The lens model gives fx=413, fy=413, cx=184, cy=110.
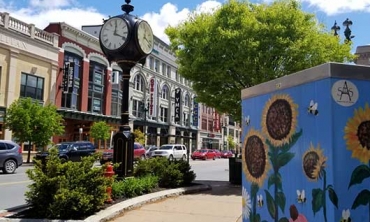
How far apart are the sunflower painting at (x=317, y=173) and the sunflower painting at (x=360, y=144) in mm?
151

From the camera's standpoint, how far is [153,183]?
38.9ft

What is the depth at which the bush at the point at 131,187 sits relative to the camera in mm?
9869

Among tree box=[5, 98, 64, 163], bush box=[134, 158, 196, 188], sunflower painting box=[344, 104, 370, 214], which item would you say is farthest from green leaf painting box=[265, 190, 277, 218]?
tree box=[5, 98, 64, 163]

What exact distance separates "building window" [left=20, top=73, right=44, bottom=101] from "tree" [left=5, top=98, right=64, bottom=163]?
508 cm

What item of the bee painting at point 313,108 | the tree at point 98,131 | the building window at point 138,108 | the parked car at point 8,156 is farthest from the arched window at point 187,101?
the bee painting at point 313,108

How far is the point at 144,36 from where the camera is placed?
1160 centimetres

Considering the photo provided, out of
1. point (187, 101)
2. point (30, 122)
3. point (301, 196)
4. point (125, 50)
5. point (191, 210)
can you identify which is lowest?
point (191, 210)

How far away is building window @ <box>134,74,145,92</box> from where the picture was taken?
5791 centimetres

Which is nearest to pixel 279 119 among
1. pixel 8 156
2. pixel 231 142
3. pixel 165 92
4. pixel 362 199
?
pixel 362 199

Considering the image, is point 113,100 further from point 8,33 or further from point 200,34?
point 200,34

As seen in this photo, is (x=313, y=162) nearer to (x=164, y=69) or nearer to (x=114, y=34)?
(x=114, y=34)

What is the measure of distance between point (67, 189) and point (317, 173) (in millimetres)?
5801

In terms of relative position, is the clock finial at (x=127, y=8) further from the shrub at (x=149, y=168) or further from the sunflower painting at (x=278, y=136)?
the sunflower painting at (x=278, y=136)

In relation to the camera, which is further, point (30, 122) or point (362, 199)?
point (30, 122)
